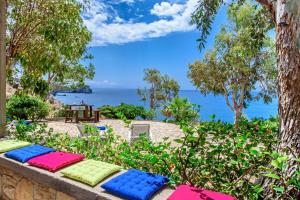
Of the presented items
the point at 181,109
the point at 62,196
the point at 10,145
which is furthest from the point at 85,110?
the point at 181,109

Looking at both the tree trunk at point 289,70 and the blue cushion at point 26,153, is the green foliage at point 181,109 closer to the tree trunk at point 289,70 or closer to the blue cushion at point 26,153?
the tree trunk at point 289,70

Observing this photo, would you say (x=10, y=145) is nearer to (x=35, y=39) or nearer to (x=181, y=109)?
(x=181, y=109)

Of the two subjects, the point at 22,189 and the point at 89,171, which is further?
the point at 22,189

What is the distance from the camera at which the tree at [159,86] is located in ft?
114

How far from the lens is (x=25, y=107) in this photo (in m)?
15.7

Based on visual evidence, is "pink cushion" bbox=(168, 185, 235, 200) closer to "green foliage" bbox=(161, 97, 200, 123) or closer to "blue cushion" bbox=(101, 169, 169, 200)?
"blue cushion" bbox=(101, 169, 169, 200)

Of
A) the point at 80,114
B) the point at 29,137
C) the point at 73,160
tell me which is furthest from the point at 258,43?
the point at 80,114

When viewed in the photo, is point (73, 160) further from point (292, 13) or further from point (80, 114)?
point (80, 114)

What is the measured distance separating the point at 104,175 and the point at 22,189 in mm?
1225

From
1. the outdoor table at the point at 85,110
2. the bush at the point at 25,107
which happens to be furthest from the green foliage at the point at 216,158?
the outdoor table at the point at 85,110

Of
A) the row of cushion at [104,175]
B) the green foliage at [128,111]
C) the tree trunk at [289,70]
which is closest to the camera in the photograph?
the row of cushion at [104,175]

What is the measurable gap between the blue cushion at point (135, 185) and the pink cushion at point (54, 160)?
0.73 meters

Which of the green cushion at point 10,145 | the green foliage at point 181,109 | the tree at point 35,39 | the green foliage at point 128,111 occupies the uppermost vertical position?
the tree at point 35,39

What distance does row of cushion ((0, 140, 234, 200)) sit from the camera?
2.12 meters
